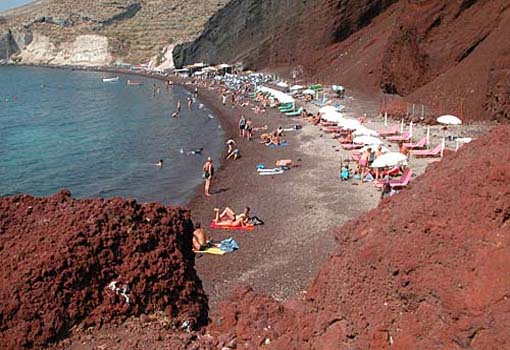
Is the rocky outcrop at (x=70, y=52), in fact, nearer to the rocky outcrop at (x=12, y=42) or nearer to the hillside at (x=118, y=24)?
the hillside at (x=118, y=24)

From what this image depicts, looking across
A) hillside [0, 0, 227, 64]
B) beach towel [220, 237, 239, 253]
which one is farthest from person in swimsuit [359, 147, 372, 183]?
hillside [0, 0, 227, 64]

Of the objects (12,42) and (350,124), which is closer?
(350,124)

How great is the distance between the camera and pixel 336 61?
61.1 m

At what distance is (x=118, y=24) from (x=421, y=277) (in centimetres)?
16694

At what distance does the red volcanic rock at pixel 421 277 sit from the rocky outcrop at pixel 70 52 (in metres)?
139

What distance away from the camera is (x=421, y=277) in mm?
4852

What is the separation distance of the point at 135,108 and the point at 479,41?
1550 inches

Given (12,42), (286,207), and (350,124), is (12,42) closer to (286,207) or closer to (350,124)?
(350,124)

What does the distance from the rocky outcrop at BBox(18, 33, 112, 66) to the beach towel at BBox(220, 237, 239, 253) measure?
419ft

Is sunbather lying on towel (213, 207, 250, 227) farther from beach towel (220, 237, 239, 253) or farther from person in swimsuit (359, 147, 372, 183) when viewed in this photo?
person in swimsuit (359, 147, 372, 183)

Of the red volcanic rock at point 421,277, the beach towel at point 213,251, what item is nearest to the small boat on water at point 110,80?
the beach towel at point 213,251

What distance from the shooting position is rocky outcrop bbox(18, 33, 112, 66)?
14250 cm

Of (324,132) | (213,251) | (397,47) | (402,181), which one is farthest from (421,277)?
(397,47)

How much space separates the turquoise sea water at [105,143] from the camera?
31.4 metres
